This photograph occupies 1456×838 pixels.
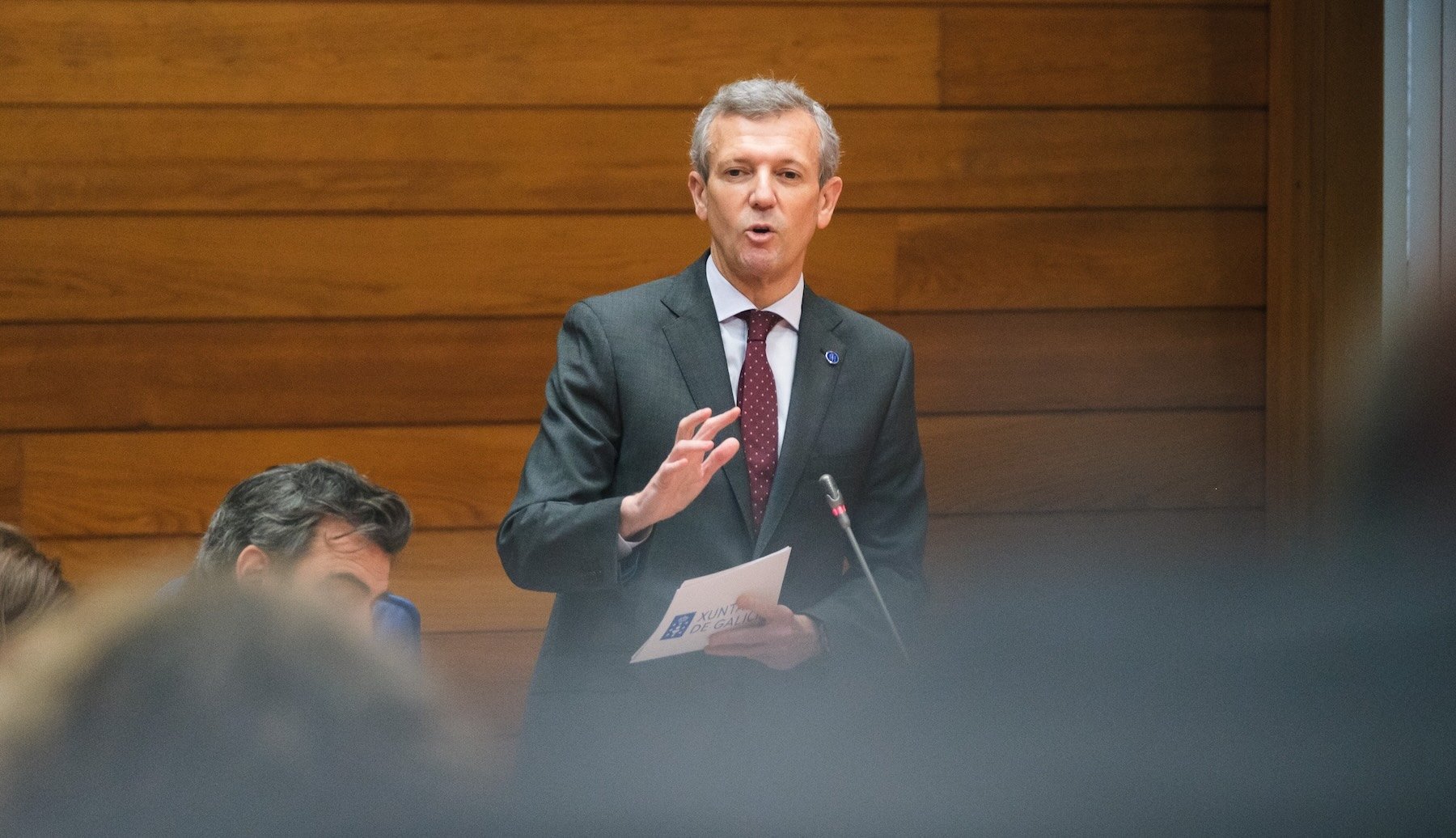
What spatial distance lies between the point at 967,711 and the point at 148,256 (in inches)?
88.8

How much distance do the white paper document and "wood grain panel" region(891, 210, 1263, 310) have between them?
1.32m

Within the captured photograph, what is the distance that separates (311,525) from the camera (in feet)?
5.27

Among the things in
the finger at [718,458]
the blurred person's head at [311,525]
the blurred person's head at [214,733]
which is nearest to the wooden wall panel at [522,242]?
the blurred person's head at [311,525]

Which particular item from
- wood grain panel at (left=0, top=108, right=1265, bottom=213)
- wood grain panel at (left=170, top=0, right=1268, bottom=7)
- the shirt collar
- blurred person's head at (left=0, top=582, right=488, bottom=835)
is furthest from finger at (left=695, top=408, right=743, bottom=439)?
wood grain panel at (left=170, top=0, right=1268, bottom=7)

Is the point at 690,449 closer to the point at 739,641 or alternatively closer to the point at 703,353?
the point at 739,641

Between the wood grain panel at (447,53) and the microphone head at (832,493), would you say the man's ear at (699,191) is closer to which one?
the microphone head at (832,493)

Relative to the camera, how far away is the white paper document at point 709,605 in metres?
1.16

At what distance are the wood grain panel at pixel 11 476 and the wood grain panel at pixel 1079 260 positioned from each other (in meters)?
1.50

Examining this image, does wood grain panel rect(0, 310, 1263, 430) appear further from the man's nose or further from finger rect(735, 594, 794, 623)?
finger rect(735, 594, 794, 623)

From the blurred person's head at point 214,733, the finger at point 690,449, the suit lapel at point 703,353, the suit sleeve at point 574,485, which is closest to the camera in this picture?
the blurred person's head at point 214,733

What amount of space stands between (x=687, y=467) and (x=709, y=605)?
0.12 metres

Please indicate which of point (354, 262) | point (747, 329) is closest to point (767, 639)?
point (747, 329)

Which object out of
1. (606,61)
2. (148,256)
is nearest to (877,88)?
(606,61)

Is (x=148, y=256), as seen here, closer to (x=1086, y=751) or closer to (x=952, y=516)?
(x=952, y=516)
